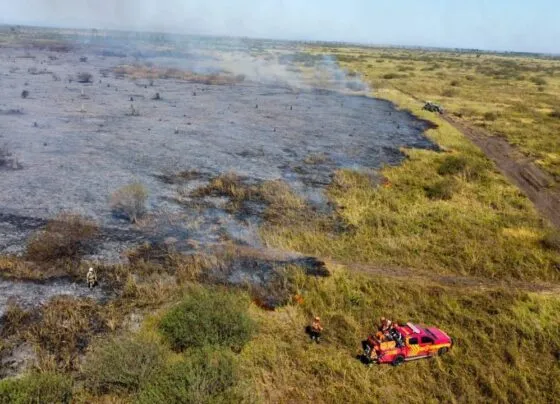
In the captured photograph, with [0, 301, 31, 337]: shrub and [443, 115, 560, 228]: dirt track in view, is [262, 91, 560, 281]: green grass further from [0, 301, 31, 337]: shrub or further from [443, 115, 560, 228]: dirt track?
[0, 301, 31, 337]: shrub

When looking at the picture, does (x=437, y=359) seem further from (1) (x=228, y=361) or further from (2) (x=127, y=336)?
(2) (x=127, y=336)

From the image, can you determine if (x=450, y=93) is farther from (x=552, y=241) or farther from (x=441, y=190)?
(x=552, y=241)

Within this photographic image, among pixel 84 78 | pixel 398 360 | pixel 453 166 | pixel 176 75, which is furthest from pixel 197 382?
pixel 176 75

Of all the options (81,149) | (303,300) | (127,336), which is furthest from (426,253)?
(81,149)

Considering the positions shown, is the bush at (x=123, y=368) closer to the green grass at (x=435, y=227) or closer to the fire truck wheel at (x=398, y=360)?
the fire truck wheel at (x=398, y=360)

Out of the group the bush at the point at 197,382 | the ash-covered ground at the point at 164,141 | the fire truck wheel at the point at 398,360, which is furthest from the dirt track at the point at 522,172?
the bush at the point at 197,382

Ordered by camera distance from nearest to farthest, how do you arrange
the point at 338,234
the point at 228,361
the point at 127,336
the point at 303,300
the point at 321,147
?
the point at 228,361 < the point at 127,336 < the point at 303,300 < the point at 338,234 < the point at 321,147
